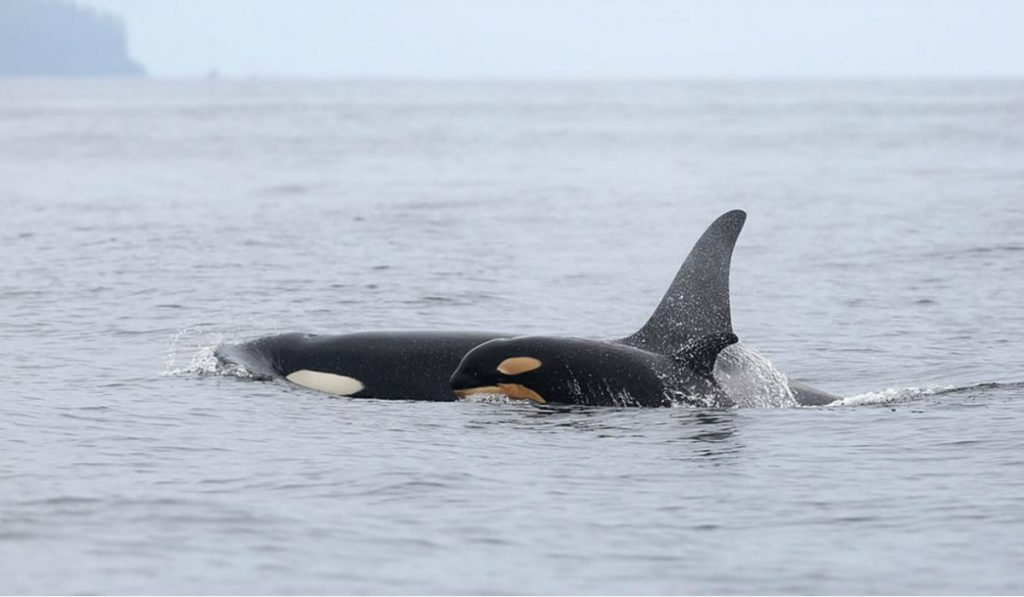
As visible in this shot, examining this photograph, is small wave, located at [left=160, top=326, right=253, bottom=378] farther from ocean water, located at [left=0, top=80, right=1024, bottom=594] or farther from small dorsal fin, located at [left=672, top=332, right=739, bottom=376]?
small dorsal fin, located at [left=672, top=332, right=739, bottom=376]

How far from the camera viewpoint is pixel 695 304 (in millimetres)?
13555

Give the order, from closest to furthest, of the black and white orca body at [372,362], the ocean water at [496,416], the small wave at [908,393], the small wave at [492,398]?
the ocean water at [496,416] < the small wave at [492,398] < the black and white orca body at [372,362] < the small wave at [908,393]

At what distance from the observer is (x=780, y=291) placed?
22031 mm

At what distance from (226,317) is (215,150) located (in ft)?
153

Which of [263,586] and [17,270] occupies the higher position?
[17,270]

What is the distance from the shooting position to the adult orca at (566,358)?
13055 mm

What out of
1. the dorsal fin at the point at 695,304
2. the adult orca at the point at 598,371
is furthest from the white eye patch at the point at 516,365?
the dorsal fin at the point at 695,304

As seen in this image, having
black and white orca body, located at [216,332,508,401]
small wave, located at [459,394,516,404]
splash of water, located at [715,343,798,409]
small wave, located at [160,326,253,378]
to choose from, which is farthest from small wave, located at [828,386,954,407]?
small wave, located at [160,326,253,378]

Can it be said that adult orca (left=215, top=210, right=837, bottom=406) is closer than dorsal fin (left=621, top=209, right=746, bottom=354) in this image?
Yes

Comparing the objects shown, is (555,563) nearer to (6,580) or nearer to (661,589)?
(661,589)

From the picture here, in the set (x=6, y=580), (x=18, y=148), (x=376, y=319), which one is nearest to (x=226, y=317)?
(x=376, y=319)

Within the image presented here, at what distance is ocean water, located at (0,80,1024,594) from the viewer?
29.5 feet

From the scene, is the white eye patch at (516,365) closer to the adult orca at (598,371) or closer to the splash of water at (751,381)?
the adult orca at (598,371)

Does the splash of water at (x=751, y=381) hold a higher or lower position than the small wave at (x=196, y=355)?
lower
